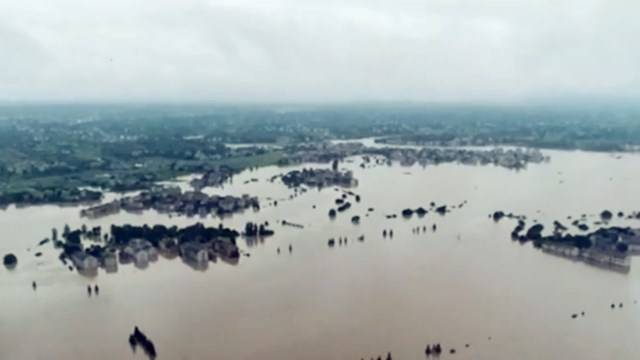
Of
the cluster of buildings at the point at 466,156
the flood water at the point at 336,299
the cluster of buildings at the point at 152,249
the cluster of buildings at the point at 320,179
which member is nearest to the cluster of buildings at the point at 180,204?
the flood water at the point at 336,299

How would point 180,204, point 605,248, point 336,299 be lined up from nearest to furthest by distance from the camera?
point 336,299, point 605,248, point 180,204

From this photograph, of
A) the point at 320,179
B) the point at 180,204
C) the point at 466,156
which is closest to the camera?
the point at 180,204

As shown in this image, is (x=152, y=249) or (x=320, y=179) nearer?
(x=152, y=249)

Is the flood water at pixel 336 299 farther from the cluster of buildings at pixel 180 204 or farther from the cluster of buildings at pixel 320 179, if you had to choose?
the cluster of buildings at pixel 320 179

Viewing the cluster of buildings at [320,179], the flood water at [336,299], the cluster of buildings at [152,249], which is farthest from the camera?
the cluster of buildings at [320,179]

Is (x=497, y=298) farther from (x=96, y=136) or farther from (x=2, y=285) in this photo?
(x=96, y=136)

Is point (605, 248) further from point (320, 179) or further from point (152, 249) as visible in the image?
point (320, 179)

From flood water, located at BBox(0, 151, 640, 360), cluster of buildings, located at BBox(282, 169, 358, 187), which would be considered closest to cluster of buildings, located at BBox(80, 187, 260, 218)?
flood water, located at BBox(0, 151, 640, 360)

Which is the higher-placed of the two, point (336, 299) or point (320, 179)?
point (320, 179)

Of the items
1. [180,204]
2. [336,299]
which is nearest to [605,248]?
[336,299]
